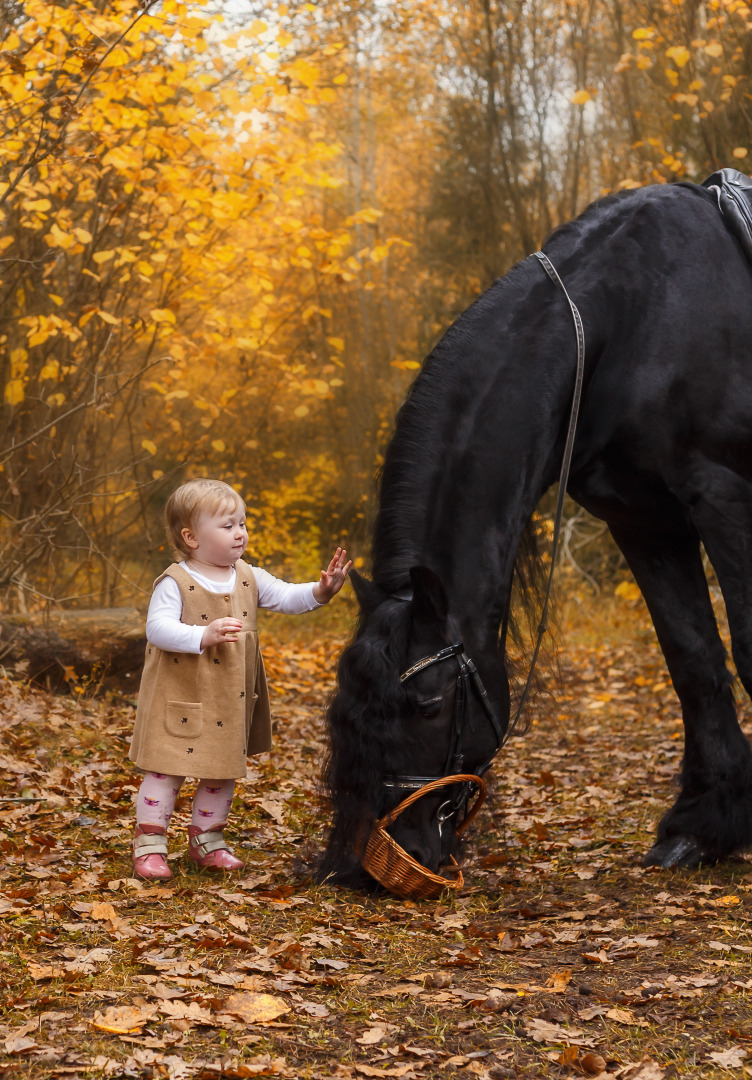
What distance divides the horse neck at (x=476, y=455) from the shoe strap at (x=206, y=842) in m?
1.20

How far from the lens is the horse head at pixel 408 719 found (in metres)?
3.03

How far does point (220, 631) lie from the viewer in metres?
3.28

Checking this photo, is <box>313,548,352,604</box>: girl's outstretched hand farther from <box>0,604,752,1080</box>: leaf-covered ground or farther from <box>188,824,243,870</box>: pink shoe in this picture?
<box>188,824,243,870</box>: pink shoe

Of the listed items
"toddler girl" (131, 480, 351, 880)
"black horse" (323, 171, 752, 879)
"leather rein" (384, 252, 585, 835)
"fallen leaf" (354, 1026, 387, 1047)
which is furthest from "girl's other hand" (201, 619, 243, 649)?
"fallen leaf" (354, 1026, 387, 1047)

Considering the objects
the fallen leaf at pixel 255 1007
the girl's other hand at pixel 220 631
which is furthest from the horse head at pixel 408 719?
the fallen leaf at pixel 255 1007

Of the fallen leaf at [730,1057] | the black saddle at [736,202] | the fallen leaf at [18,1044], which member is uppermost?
the black saddle at [736,202]

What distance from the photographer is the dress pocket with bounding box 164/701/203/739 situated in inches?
135

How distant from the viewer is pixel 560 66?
41.5 ft

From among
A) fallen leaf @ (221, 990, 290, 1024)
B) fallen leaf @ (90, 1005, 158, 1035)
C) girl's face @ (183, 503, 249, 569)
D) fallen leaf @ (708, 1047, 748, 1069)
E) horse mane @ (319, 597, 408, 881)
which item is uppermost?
girl's face @ (183, 503, 249, 569)

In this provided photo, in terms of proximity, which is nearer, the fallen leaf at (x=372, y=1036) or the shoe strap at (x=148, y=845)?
the fallen leaf at (x=372, y=1036)

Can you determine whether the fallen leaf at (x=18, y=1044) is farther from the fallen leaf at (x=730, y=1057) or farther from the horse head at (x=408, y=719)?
the fallen leaf at (x=730, y=1057)

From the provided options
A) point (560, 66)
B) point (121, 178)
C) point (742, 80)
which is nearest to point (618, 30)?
point (560, 66)

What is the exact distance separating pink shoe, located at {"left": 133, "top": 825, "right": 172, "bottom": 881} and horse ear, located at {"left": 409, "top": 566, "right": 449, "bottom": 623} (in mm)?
1237

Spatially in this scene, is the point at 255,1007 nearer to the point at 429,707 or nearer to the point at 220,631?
the point at 429,707
